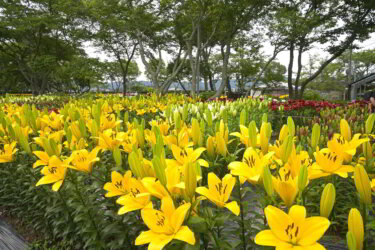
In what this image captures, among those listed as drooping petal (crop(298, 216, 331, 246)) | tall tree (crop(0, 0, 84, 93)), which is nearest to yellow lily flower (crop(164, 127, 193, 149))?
drooping petal (crop(298, 216, 331, 246))

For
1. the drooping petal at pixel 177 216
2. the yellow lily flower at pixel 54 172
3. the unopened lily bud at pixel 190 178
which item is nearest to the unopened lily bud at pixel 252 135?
the unopened lily bud at pixel 190 178

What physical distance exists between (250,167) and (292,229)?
0.92 feet

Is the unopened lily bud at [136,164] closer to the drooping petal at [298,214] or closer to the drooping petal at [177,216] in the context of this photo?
the drooping petal at [177,216]

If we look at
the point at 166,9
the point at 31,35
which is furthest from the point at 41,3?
the point at 166,9

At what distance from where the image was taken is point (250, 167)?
95 centimetres

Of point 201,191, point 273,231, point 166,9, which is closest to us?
point 273,231

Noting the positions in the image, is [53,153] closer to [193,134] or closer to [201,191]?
[193,134]

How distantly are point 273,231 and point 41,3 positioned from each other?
21.2m

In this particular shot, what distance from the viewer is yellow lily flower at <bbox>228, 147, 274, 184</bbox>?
2.95ft

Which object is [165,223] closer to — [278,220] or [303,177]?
[278,220]

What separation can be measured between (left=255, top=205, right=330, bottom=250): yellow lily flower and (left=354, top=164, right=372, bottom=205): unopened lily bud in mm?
202

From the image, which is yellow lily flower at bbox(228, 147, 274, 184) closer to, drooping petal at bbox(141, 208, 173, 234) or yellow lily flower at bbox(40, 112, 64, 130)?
drooping petal at bbox(141, 208, 173, 234)

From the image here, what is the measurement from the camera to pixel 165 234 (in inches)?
30.3

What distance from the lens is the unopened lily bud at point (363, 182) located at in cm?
77
